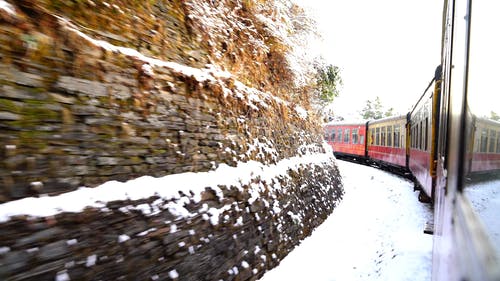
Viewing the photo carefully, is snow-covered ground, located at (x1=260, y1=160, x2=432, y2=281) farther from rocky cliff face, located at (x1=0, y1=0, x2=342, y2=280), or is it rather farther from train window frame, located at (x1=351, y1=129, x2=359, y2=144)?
train window frame, located at (x1=351, y1=129, x2=359, y2=144)

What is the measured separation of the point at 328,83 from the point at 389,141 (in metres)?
4.43

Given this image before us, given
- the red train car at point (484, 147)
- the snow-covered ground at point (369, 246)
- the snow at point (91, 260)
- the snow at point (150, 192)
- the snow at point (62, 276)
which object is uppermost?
the red train car at point (484, 147)

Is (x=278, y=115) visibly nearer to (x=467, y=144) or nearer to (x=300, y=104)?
(x=300, y=104)

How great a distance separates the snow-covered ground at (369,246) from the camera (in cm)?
512

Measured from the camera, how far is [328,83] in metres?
14.5

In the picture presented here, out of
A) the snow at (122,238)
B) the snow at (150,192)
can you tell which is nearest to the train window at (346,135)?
the snow at (150,192)

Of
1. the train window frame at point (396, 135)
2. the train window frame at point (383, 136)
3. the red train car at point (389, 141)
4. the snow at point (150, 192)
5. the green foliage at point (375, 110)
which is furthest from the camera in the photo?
the green foliage at point (375, 110)

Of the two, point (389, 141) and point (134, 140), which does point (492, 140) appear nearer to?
point (134, 140)

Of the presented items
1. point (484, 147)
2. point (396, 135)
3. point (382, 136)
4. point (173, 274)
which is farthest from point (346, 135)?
point (484, 147)

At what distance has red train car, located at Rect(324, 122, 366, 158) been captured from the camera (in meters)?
19.2

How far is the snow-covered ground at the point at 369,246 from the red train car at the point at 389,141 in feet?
9.41

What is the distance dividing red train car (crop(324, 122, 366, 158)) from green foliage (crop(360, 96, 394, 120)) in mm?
39053

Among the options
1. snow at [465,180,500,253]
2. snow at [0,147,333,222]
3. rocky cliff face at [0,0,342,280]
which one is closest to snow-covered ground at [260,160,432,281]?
rocky cliff face at [0,0,342,280]

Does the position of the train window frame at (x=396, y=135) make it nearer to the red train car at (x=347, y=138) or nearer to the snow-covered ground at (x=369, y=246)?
the snow-covered ground at (x=369, y=246)
